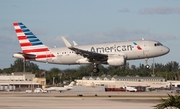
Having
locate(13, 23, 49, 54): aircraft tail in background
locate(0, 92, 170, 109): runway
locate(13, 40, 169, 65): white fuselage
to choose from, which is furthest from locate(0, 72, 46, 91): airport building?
locate(0, 92, 170, 109): runway

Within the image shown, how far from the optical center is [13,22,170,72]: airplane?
6975 centimetres

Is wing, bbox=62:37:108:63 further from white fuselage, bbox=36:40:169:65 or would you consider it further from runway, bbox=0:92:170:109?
runway, bbox=0:92:170:109

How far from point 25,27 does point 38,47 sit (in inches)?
282

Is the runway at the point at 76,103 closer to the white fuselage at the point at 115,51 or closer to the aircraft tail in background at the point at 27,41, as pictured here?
the white fuselage at the point at 115,51

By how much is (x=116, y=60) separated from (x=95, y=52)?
334 cm

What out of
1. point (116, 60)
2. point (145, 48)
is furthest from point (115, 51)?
point (145, 48)

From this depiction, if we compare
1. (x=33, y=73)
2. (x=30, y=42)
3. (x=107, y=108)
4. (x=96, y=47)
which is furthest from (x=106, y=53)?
(x=33, y=73)

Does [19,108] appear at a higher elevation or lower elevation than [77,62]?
lower

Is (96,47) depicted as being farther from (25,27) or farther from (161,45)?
(25,27)

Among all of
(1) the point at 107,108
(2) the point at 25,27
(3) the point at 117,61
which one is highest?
(2) the point at 25,27

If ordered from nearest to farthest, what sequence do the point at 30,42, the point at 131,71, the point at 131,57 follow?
the point at 131,57, the point at 30,42, the point at 131,71

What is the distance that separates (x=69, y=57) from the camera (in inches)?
2844

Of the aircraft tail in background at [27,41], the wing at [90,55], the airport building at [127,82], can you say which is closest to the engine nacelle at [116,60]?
the wing at [90,55]

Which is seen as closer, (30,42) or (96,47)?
(96,47)
